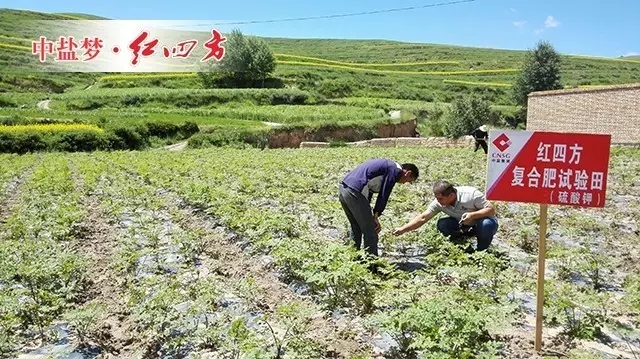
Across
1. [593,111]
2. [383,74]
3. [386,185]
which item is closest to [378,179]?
[386,185]

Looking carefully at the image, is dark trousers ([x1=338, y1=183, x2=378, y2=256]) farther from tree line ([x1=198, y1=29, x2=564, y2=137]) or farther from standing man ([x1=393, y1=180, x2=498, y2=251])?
tree line ([x1=198, y1=29, x2=564, y2=137])

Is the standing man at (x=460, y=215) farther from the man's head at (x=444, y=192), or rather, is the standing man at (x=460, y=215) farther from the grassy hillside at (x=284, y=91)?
the grassy hillside at (x=284, y=91)

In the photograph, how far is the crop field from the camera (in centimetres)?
401

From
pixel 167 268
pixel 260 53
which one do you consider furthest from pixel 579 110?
pixel 260 53

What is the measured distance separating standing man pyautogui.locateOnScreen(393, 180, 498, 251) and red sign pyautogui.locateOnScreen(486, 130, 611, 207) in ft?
6.27

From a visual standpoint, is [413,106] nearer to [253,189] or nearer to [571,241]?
[253,189]

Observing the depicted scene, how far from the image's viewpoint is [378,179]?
18.5ft

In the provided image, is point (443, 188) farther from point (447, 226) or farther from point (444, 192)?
point (447, 226)

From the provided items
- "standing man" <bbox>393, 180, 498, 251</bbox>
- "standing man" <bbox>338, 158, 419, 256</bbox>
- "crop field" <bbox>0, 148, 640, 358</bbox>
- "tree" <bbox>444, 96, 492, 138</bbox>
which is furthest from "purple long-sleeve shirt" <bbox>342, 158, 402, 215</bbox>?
"tree" <bbox>444, 96, 492, 138</bbox>

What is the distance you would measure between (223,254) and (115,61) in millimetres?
75867

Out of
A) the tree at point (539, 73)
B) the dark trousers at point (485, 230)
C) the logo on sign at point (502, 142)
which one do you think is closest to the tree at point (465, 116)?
the tree at point (539, 73)

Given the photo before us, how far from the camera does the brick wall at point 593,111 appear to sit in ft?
70.6

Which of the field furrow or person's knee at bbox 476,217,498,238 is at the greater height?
person's knee at bbox 476,217,498,238

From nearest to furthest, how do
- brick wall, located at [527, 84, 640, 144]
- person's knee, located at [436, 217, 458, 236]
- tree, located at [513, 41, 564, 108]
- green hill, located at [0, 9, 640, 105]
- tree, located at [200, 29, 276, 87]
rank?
person's knee, located at [436, 217, 458, 236] → brick wall, located at [527, 84, 640, 144] → tree, located at [513, 41, 564, 108] → tree, located at [200, 29, 276, 87] → green hill, located at [0, 9, 640, 105]
